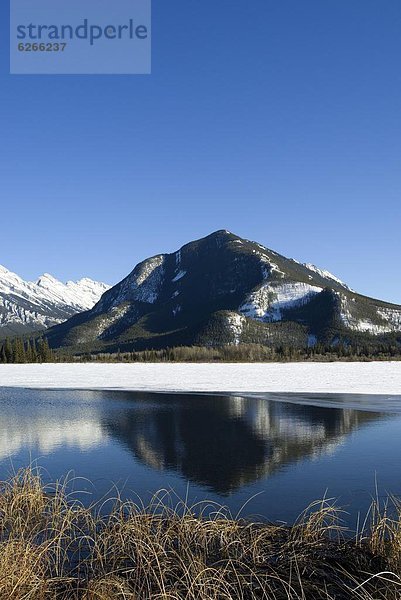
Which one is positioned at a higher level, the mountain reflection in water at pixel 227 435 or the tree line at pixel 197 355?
the mountain reflection in water at pixel 227 435

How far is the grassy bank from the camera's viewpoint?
7.51 metres

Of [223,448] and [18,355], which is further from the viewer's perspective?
[18,355]

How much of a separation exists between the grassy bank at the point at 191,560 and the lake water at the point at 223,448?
86.8 inches

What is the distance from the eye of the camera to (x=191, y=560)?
8.14 m

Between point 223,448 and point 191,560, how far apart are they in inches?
505

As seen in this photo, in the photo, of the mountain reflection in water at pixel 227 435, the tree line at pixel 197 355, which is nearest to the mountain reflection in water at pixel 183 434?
the mountain reflection in water at pixel 227 435

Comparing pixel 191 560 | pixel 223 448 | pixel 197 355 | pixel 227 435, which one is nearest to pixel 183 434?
pixel 227 435

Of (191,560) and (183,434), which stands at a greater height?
(191,560)

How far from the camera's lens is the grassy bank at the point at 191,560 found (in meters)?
7.51

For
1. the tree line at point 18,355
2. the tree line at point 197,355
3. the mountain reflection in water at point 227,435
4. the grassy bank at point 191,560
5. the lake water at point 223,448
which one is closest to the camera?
the grassy bank at point 191,560

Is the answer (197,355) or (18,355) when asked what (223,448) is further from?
(197,355)

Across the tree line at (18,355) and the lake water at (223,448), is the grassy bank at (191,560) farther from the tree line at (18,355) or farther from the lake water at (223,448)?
the tree line at (18,355)

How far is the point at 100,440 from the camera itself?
22.4 metres

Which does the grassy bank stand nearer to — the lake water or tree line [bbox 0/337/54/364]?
the lake water
